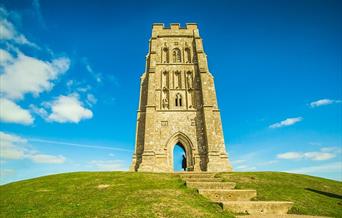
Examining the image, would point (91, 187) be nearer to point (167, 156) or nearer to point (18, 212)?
point (18, 212)

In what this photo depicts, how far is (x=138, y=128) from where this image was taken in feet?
82.5

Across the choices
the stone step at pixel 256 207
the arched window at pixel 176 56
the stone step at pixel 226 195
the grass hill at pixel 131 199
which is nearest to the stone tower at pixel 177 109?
the arched window at pixel 176 56

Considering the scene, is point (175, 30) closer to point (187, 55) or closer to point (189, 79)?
Result: point (187, 55)

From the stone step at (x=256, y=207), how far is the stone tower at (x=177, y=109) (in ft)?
39.7

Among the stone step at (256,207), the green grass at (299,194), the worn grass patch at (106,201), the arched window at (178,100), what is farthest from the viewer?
the arched window at (178,100)

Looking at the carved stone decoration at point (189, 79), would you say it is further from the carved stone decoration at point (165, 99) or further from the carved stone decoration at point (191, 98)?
the carved stone decoration at point (165, 99)

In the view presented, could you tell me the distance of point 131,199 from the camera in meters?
9.08

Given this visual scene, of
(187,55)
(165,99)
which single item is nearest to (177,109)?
(165,99)

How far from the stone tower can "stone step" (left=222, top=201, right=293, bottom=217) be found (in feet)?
39.7

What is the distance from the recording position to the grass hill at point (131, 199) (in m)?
7.70

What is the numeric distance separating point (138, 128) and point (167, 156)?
4.98 m

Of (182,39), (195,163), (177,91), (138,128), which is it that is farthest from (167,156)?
(182,39)

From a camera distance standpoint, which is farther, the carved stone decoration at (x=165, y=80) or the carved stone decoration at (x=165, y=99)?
the carved stone decoration at (x=165, y=80)

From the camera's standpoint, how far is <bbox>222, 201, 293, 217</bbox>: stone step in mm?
8133
